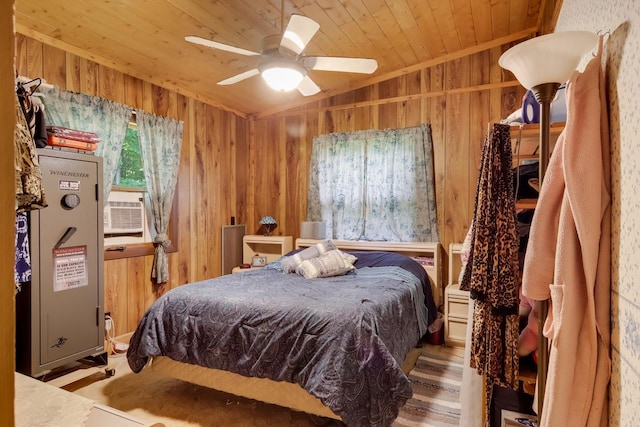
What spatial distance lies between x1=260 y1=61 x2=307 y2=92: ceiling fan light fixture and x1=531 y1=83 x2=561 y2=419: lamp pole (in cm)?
133

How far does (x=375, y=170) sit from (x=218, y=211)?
1.95 metres

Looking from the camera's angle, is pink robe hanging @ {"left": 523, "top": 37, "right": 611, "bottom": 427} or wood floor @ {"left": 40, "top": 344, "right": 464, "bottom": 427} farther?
wood floor @ {"left": 40, "top": 344, "right": 464, "bottom": 427}

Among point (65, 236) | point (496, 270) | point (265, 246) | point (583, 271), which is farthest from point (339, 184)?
point (583, 271)

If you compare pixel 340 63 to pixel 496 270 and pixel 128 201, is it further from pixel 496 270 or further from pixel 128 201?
pixel 128 201

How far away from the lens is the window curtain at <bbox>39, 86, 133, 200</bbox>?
2773mm

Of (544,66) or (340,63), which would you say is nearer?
(544,66)

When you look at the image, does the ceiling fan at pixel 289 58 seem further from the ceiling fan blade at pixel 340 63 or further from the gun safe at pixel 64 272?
the gun safe at pixel 64 272

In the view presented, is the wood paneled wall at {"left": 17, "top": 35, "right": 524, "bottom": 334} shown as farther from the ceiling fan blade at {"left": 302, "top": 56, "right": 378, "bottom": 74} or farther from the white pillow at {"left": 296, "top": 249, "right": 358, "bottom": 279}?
the ceiling fan blade at {"left": 302, "top": 56, "right": 378, "bottom": 74}

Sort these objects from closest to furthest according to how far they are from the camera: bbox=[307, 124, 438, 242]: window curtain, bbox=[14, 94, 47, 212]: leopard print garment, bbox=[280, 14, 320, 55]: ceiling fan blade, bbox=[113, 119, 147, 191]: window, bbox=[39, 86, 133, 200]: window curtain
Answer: bbox=[14, 94, 47, 212]: leopard print garment, bbox=[280, 14, 320, 55]: ceiling fan blade, bbox=[39, 86, 133, 200]: window curtain, bbox=[113, 119, 147, 191]: window, bbox=[307, 124, 438, 242]: window curtain

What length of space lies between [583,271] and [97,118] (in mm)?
3461

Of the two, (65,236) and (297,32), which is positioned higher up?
(297,32)

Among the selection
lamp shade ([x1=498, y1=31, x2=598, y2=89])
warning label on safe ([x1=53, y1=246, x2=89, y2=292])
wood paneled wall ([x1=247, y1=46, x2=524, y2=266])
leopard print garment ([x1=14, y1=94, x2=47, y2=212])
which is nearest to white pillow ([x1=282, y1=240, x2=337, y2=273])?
wood paneled wall ([x1=247, y1=46, x2=524, y2=266])

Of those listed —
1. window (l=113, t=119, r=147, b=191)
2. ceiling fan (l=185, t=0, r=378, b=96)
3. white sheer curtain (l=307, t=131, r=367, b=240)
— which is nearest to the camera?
ceiling fan (l=185, t=0, r=378, b=96)

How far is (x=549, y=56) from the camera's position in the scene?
3.61ft
